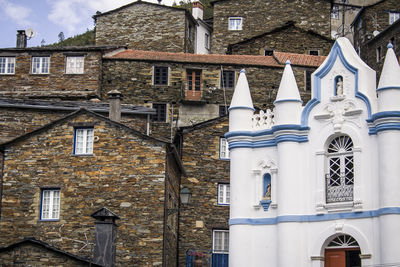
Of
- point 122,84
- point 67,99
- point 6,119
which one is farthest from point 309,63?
point 6,119

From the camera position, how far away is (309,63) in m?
54.4

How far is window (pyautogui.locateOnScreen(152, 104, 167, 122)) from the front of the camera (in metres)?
52.8

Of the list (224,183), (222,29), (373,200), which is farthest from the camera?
(222,29)

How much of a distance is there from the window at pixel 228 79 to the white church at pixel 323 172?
2012 centimetres

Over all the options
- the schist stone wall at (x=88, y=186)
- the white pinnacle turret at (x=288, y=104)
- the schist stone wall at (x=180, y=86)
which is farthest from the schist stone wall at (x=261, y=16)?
the white pinnacle turret at (x=288, y=104)

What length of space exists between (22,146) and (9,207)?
9.44ft

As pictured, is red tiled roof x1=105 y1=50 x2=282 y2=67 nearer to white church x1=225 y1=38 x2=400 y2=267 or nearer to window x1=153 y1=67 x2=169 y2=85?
window x1=153 y1=67 x2=169 y2=85

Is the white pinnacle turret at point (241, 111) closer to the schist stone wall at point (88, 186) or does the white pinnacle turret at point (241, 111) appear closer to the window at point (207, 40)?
the schist stone wall at point (88, 186)

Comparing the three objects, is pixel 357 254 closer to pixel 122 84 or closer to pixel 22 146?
pixel 22 146

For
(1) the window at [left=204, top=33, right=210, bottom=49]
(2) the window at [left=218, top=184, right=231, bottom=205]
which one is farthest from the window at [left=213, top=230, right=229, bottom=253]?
(1) the window at [left=204, top=33, right=210, bottom=49]

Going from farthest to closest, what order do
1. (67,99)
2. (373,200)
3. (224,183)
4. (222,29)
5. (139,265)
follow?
(222,29) → (67,99) → (224,183) → (139,265) → (373,200)

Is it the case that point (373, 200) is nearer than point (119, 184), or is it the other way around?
point (373, 200)

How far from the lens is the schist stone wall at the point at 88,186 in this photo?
123ft

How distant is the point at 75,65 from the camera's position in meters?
53.1
